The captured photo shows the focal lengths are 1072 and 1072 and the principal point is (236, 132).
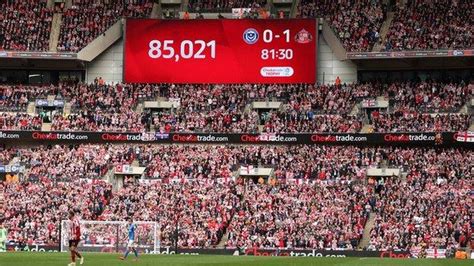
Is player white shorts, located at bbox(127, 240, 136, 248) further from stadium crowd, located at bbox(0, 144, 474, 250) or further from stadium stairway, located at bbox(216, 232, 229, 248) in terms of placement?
stadium stairway, located at bbox(216, 232, 229, 248)

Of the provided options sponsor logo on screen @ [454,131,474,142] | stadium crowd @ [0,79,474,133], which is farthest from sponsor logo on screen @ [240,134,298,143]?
sponsor logo on screen @ [454,131,474,142]

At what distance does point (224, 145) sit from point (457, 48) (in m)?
18.1

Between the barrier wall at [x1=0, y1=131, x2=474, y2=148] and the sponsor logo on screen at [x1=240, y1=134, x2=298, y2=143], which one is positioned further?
the sponsor logo on screen at [x1=240, y1=134, x2=298, y2=143]

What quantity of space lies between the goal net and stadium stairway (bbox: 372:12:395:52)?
25993mm

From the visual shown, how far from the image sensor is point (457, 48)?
76312 mm

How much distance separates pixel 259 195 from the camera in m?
69.8

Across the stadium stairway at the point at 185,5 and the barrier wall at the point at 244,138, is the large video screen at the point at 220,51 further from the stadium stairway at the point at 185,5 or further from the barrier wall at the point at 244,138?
the barrier wall at the point at 244,138

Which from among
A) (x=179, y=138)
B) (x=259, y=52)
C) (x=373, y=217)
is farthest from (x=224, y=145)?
(x=373, y=217)

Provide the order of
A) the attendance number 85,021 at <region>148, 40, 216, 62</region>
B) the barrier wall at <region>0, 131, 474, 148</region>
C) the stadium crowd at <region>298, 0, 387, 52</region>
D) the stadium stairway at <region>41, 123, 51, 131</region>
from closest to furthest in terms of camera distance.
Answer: the barrier wall at <region>0, 131, 474, 148</region> < the stadium stairway at <region>41, 123, 51, 131</region> < the stadium crowd at <region>298, 0, 387, 52</region> < the attendance number 85,021 at <region>148, 40, 216, 62</region>

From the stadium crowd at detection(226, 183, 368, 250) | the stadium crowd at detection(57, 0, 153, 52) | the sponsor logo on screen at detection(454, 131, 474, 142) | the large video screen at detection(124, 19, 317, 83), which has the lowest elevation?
the stadium crowd at detection(226, 183, 368, 250)

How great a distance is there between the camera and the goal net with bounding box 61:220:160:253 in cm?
5888

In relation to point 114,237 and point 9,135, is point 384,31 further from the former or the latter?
point 114,237

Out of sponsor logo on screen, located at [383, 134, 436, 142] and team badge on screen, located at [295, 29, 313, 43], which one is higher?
team badge on screen, located at [295, 29, 313, 43]

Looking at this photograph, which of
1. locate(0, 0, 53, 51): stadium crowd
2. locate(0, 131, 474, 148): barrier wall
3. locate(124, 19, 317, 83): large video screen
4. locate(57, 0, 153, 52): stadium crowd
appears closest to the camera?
locate(0, 131, 474, 148): barrier wall
